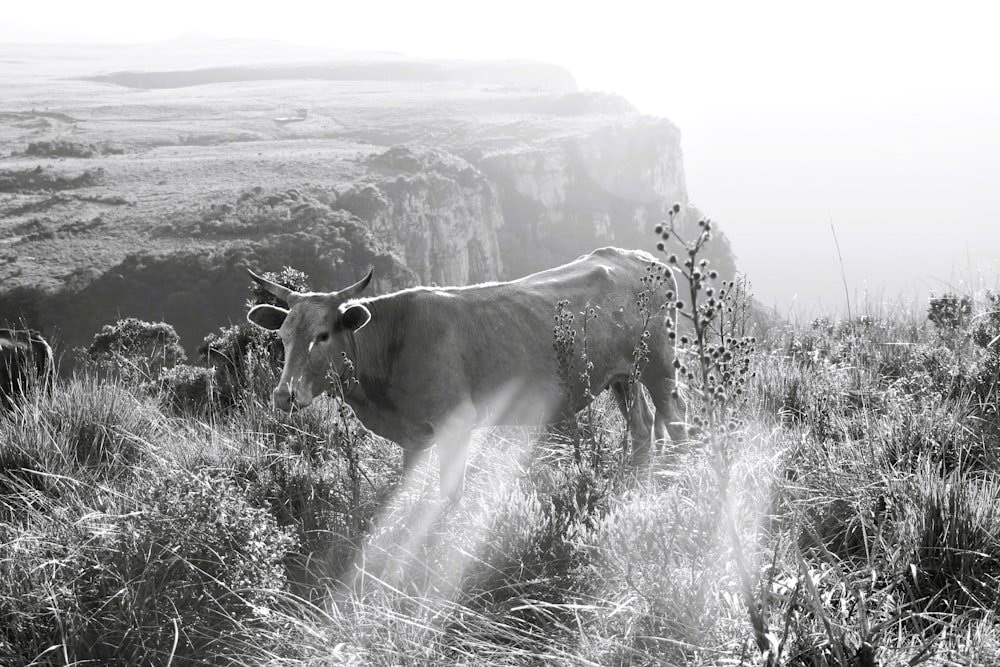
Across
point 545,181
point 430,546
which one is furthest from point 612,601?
point 545,181

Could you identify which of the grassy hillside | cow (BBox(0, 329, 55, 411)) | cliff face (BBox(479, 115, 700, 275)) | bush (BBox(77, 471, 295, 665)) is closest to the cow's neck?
the grassy hillside

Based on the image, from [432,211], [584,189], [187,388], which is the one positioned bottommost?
[432,211]

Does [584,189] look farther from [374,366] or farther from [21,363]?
[374,366]

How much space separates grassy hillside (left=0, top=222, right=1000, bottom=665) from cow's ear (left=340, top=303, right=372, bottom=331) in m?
0.97

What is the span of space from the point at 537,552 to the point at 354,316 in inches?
94.5

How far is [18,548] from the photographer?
4.41 m

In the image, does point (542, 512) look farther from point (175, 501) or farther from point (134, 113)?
point (134, 113)

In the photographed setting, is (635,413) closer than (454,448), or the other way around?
(454,448)

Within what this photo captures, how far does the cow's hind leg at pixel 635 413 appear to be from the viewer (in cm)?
709

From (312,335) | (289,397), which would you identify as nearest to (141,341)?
(312,335)

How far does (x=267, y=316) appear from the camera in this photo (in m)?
6.41

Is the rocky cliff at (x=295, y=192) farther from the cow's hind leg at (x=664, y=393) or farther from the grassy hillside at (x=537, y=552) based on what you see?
the grassy hillside at (x=537, y=552)

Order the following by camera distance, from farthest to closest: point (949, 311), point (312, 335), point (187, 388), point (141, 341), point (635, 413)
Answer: point (141, 341), point (187, 388), point (949, 311), point (635, 413), point (312, 335)

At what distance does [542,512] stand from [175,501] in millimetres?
2016
